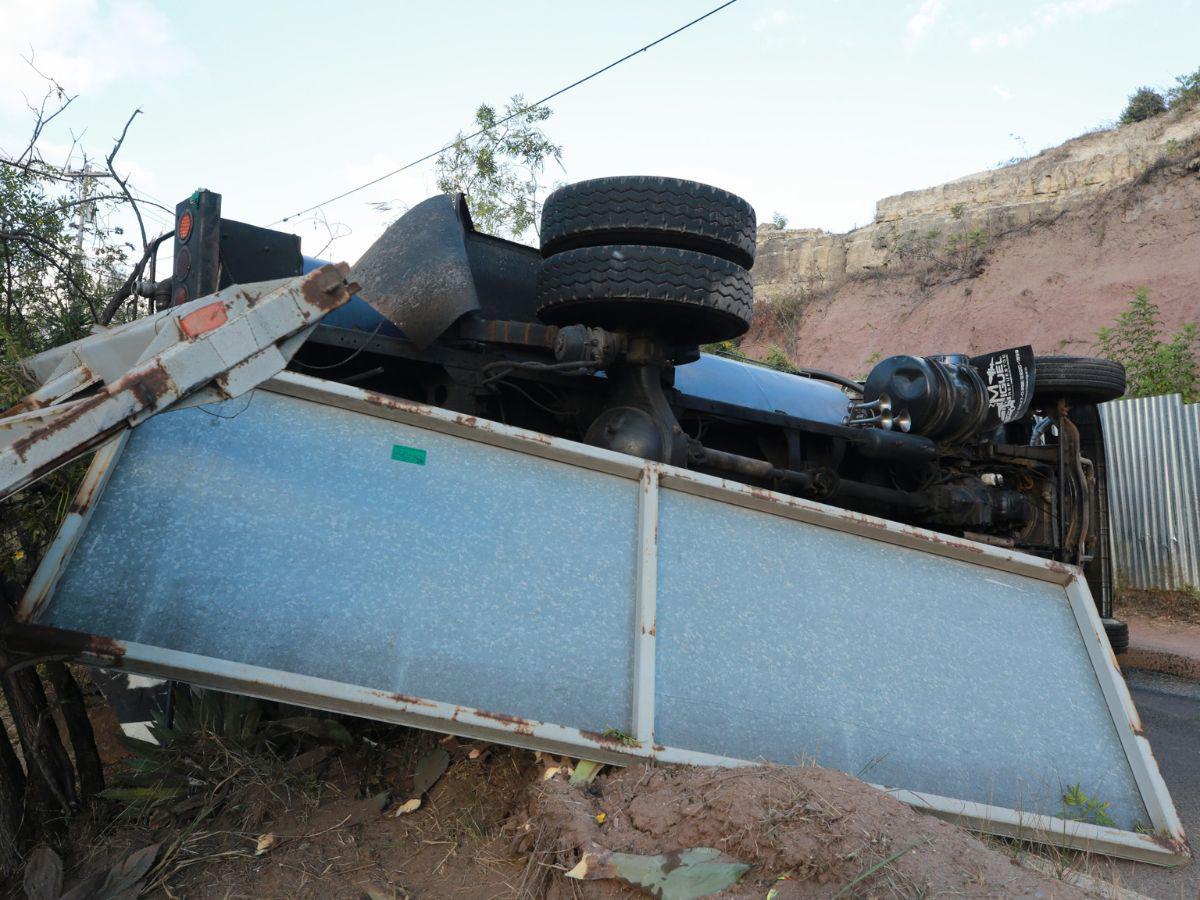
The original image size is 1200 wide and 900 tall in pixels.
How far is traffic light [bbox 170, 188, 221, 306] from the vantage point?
10.1ft

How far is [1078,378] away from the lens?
5.61 m

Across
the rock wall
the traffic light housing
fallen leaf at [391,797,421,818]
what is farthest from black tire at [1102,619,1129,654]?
the rock wall

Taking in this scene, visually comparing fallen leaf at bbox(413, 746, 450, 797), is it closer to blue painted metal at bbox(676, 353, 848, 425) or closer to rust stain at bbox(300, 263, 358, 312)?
rust stain at bbox(300, 263, 358, 312)

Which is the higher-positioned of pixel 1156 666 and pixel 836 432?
pixel 836 432

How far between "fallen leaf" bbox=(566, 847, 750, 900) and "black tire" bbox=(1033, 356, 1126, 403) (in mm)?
4541

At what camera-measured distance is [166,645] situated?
7.18ft

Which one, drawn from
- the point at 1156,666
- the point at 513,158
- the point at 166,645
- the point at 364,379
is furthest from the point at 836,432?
the point at 513,158

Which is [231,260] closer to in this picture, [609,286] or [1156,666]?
[609,286]

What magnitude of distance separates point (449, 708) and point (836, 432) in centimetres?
280

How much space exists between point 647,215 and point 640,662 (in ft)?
5.52

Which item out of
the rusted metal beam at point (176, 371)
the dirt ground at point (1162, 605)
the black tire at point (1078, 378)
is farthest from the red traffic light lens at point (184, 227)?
the dirt ground at point (1162, 605)

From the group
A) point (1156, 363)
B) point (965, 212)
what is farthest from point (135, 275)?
point (965, 212)

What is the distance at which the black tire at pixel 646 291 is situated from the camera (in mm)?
3350

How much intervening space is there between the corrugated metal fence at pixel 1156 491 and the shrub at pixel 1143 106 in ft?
53.9
